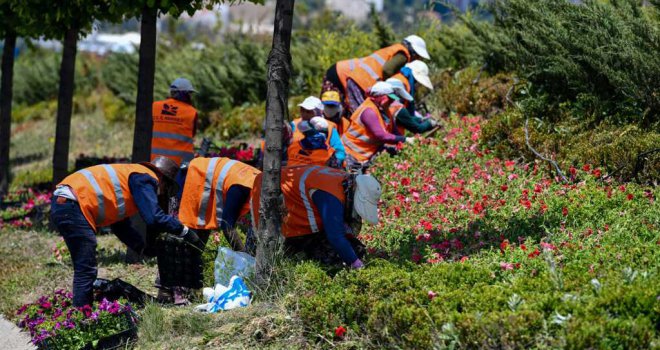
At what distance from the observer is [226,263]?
746 cm

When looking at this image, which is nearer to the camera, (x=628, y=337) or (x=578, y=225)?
(x=628, y=337)

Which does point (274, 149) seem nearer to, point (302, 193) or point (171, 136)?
point (302, 193)

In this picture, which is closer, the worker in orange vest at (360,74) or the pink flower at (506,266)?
the pink flower at (506,266)

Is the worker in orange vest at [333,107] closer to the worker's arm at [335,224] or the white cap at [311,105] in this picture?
the white cap at [311,105]

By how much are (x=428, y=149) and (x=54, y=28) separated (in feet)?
17.6

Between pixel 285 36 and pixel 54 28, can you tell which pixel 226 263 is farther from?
pixel 54 28

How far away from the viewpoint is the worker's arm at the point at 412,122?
1083 centimetres

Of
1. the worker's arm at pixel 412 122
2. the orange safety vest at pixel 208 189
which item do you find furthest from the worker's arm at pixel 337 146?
the orange safety vest at pixel 208 189

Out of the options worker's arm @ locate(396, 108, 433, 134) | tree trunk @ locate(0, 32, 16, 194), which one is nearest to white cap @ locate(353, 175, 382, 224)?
worker's arm @ locate(396, 108, 433, 134)

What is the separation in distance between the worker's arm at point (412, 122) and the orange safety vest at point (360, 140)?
0.32 m

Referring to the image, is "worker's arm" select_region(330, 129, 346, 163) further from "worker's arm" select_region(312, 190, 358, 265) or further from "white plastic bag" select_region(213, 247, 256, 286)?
"worker's arm" select_region(312, 190, 358, 265)

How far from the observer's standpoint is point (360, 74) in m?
11.3

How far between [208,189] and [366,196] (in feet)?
5.78

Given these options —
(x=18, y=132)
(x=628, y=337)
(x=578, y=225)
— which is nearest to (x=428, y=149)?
(x=578, y=225)
